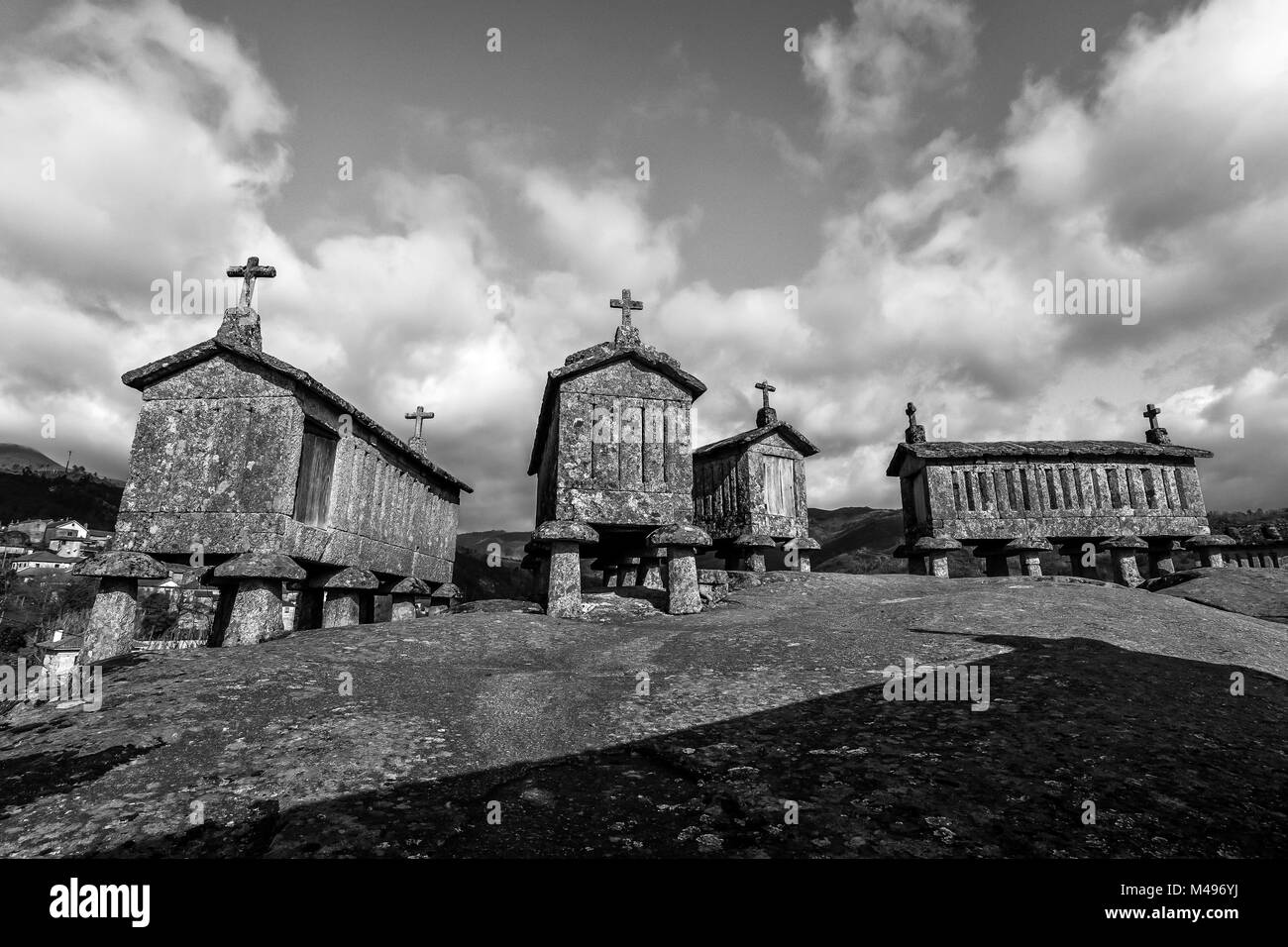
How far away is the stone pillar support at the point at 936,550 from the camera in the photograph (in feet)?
48.4

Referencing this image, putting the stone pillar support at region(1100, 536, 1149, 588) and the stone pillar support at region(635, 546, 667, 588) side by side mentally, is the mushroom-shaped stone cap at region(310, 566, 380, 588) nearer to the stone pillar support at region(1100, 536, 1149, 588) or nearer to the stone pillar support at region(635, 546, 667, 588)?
the stone pillar support at region(635, 546, 667, 588)

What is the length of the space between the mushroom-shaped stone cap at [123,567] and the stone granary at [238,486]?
0.06 ft

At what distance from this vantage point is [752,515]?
15336 millimetres

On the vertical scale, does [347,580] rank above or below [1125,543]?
below

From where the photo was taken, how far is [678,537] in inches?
372

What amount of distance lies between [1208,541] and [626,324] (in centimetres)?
1595

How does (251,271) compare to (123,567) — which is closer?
(123,567)

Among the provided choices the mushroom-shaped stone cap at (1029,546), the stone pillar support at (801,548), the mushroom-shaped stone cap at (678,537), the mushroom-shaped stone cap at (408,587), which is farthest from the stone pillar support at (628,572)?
the mushroom-shaped stone cap at (1029,546)

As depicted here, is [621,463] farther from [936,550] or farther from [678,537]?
[936,550]

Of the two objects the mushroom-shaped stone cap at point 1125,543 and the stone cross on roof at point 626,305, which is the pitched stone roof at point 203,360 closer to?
the stone cross on roof at point 626,305

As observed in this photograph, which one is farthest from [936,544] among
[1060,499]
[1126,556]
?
[1126,556]
